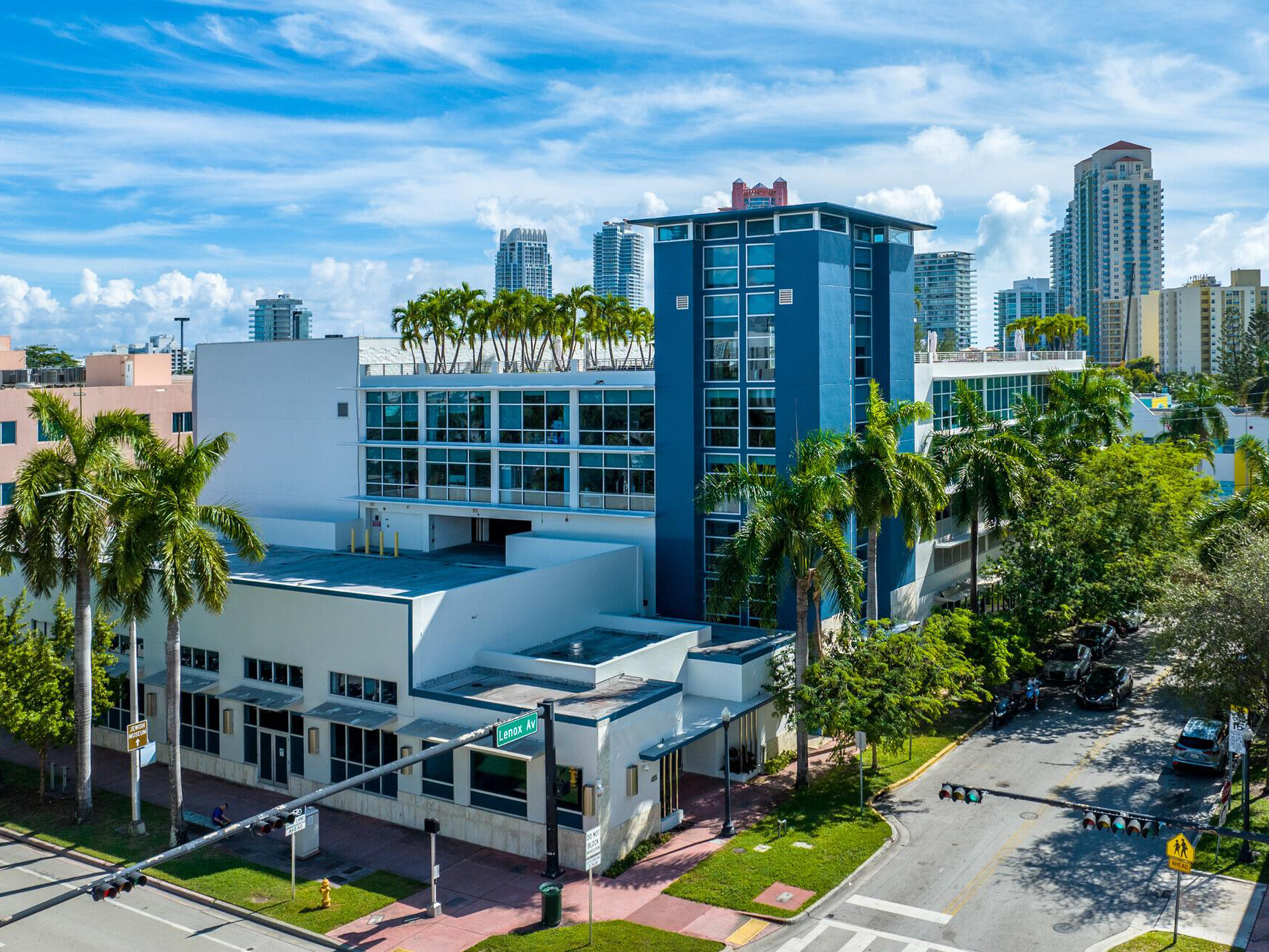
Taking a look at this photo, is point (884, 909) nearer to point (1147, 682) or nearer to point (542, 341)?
point (1147, 682)

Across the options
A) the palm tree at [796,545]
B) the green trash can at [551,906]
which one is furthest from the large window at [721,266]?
the green trash can at [551,906]

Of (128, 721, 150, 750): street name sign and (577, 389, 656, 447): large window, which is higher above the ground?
(577, 389, 656, 447): large window

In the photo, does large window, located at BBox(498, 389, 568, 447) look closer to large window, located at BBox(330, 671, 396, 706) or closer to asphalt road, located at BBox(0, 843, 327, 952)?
large window, located at BBox(330, 671, 396, 706)

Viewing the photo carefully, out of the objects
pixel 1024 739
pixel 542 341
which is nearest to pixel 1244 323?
pixel 542 341

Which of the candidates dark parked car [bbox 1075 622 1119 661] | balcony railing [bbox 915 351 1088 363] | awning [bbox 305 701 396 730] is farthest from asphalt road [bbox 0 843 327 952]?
balcony railing [bbox 915 351 1088 363]

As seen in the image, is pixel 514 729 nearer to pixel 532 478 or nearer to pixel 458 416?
pixel 532 478

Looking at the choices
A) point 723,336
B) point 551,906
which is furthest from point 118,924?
point 723,336
